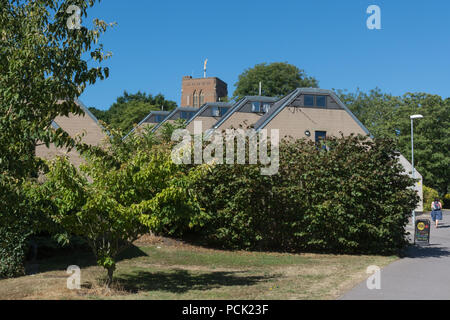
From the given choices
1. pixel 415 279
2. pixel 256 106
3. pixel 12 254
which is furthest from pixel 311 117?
pixel 12 254

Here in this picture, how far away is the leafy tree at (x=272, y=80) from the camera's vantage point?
64.1 meters

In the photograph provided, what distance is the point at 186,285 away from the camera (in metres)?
10.7

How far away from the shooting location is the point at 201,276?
12047 mm

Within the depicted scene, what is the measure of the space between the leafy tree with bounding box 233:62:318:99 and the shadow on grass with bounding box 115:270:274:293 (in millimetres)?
52944

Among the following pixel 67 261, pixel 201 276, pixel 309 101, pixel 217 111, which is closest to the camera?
pixel 201 276

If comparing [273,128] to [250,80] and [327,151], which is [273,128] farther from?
[250,80]

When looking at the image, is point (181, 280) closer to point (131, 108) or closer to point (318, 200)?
point (318, 200)

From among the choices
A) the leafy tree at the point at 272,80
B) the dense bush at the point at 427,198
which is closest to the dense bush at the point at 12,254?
the dense bush at the point at 427,198

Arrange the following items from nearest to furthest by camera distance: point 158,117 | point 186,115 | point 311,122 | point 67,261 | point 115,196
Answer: point 115,196, point 67,261, point 311,122, point 186,115, point 158,117

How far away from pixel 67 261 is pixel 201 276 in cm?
422

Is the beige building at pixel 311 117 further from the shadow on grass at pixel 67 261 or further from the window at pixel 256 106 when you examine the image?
the shadow on grass at pixel 67 261

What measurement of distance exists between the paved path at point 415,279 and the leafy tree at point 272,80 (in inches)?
1905

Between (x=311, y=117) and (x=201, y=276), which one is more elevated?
(x=311, y=117)

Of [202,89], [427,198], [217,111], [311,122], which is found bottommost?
[427,198]
